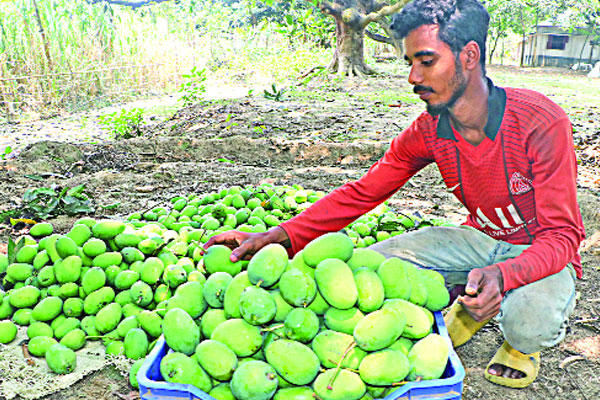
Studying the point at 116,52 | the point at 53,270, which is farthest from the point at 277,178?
the point at 116,52

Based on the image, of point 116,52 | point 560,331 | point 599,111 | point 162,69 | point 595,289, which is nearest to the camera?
point 560,331

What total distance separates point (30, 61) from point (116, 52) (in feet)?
6.94

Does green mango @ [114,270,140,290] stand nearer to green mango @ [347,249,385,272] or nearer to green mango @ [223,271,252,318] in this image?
green mango @ [223,271,252,318]

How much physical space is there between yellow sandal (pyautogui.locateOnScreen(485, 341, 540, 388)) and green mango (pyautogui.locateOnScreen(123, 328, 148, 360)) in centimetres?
143

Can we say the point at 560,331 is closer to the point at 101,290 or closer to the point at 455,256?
the point at 455,256

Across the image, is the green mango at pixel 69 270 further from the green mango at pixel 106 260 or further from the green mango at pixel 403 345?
the green mango at pixel 403 345

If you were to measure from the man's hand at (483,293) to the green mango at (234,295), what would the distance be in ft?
2.40

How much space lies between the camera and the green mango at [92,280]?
6.99ft

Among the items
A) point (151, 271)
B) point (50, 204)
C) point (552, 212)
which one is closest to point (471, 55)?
point (552, 212)

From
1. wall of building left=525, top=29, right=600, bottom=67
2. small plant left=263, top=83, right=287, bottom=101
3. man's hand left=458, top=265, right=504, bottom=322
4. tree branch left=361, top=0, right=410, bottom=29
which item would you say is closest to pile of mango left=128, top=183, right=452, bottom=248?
man's hand left=458, top=265, right=504, bottom=322

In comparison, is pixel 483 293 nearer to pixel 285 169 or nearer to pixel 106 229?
pixel 106 229

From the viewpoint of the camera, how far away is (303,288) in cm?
142

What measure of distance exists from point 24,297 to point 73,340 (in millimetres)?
340

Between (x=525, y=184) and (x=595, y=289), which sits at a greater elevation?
(x=525, y=184)
